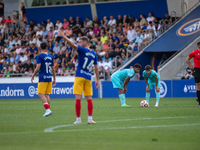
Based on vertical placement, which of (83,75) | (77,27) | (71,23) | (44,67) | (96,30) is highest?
(71,23)

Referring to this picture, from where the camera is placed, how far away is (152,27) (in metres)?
29.6

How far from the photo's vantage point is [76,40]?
3081 centimetres

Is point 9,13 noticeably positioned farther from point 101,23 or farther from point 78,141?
point 78,141

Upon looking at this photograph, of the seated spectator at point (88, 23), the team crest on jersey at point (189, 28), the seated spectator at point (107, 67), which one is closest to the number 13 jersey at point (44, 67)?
the seated spectator at point (107, 67)

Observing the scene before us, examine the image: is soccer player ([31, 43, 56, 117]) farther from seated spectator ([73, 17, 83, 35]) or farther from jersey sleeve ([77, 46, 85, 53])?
seated spectator ([73, 17, 83, 35])

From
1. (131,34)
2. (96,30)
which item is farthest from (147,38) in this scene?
(96,30)

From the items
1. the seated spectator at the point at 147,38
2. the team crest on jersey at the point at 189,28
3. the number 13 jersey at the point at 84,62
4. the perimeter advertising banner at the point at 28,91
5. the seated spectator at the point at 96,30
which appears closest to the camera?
the number 13 jersey at the point at 84,62

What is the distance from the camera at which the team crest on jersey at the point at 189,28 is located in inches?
1162

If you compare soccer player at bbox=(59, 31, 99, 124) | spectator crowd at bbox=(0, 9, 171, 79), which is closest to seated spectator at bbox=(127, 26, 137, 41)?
spectator crowd at bbox=(0, 9, 171, 79)

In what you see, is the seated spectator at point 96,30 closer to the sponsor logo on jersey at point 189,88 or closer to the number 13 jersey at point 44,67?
the sponsor logo on jersey at point 189,88

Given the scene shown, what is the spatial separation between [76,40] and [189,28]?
8966 mm

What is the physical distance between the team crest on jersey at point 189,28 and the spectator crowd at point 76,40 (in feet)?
4.64

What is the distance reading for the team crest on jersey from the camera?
2950 centimetres

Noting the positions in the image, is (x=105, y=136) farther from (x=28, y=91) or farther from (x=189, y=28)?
(x=189, y=28)
